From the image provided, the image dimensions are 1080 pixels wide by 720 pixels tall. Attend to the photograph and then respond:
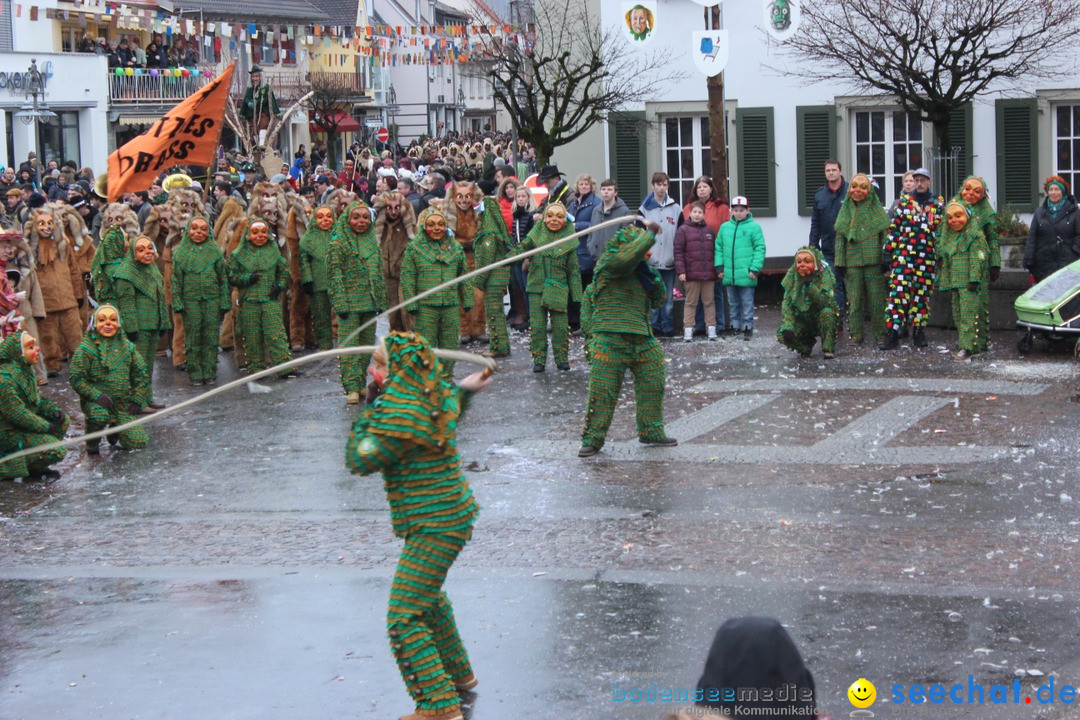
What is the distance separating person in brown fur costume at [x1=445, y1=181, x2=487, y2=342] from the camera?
17.6 m

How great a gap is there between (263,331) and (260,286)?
1.53ft

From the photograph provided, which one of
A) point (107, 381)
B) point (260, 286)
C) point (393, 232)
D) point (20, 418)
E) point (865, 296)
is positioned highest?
point (393, 232)

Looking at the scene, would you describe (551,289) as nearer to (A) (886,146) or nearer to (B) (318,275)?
(B) (318,275)

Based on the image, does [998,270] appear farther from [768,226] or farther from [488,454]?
[768,226]

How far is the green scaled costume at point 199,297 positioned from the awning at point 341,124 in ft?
154

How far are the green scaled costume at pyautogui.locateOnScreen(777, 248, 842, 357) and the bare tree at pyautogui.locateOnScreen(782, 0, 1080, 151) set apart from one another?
232 inches

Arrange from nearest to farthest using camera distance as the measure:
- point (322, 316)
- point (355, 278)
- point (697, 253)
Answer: point (355, 278), point (322, 316), point (697, 253)

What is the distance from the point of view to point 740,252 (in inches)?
663

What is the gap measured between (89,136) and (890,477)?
41.1m

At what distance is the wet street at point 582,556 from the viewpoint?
676 cm

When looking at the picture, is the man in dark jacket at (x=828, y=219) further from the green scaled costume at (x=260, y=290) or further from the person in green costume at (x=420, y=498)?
the person in green costume at (x=420, y=498)

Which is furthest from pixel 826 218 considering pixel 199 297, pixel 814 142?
pixel 199 297

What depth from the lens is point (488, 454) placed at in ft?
38.4

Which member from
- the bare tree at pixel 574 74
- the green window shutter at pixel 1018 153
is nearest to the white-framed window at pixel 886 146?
the green window shutter at pixel 1018 153
